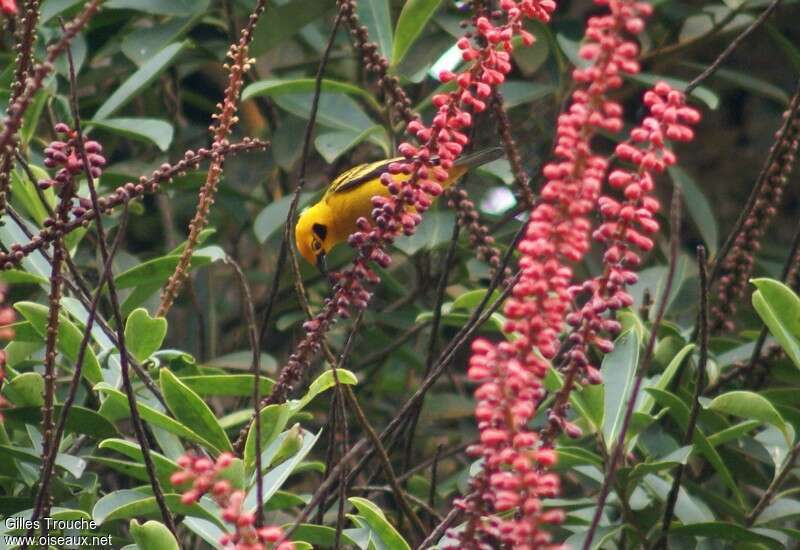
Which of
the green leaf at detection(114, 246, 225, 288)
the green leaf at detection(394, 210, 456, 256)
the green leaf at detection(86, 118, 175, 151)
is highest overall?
the green leaf at detection(86, 118, 175, 151)

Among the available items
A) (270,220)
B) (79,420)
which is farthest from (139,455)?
(270,220)


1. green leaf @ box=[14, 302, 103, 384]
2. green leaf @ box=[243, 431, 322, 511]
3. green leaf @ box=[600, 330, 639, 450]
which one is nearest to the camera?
green leaf @ box=[243, 431, 322, 511]

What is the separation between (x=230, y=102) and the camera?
1.99m

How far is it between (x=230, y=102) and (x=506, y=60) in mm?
473

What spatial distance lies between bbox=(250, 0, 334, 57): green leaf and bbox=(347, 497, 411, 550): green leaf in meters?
2.08

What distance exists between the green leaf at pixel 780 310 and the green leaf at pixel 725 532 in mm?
355

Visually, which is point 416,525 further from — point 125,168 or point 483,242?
point 125,168

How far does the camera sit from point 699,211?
4.06 metres

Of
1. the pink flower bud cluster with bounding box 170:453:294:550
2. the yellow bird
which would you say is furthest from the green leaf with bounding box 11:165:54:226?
the pink flower bud cluster with bounding box 170:453:294:550

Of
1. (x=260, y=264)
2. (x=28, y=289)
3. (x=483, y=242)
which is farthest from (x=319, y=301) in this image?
(x=483, y=242)

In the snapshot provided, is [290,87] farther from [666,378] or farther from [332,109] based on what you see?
[666,378]

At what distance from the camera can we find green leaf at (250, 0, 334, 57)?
12.2 feet

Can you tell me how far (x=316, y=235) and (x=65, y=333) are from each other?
6.85 feet

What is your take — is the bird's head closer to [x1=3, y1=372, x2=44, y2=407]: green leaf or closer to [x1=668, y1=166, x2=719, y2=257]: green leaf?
[x1=668, y1=166, x2=719, y2=257]: green leaf
